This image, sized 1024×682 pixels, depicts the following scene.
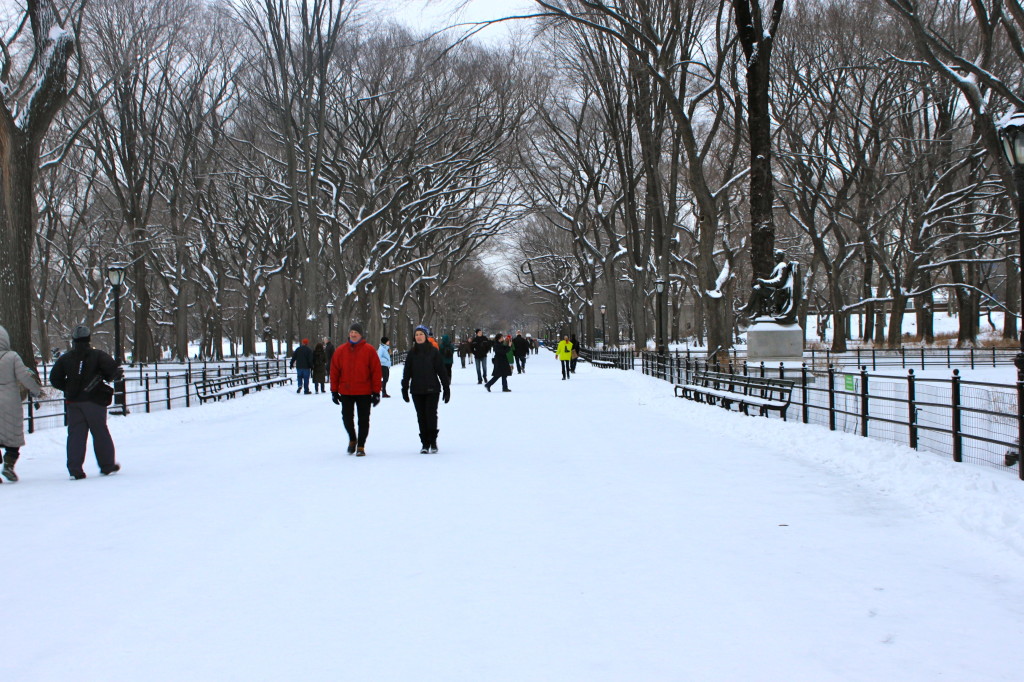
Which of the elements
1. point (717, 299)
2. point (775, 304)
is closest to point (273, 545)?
point (775, 304)

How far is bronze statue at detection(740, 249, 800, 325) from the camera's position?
2169 centimetres

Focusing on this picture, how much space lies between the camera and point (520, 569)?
229 inches

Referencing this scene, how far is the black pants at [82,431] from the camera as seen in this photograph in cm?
1009

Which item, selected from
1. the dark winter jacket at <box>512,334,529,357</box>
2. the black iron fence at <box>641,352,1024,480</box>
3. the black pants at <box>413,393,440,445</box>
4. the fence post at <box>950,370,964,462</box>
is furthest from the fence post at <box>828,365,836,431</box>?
the dark winter jacket at <box>512,334,529,357</box>

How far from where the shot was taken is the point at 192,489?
9227mm

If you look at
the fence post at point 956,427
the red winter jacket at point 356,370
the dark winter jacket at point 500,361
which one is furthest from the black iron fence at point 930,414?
the dark winter jacket at point 500,361

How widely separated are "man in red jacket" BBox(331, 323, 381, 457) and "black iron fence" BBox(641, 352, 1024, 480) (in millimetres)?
5969

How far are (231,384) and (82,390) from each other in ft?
52.8

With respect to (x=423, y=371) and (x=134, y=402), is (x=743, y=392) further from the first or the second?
(x=134, y=402)

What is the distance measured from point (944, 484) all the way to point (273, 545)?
5.65 metres

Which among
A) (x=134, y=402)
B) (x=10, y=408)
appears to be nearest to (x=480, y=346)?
(x=134, y=402)

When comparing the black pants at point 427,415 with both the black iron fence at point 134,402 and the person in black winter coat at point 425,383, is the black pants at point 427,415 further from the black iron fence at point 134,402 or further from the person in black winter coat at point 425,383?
the black iron fence at point 134,402

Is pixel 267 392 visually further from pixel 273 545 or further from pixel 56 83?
pixel 273 545

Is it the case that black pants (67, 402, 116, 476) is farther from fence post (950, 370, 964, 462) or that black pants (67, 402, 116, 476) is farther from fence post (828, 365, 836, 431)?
fence post (828, 365, 836, 431)
